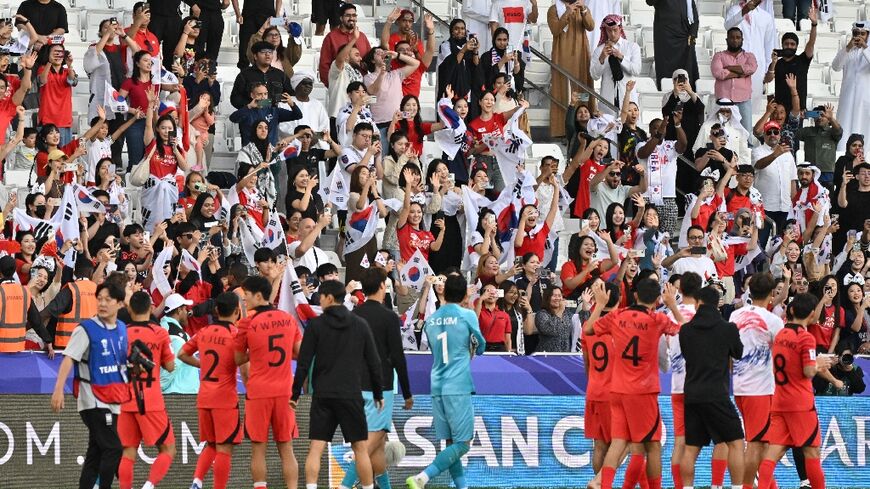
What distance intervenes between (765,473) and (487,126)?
8314 mm

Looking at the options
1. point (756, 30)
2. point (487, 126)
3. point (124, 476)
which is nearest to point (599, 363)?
point (124, 476)

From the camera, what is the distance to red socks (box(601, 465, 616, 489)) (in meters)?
14.5

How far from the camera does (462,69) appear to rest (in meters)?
22.7

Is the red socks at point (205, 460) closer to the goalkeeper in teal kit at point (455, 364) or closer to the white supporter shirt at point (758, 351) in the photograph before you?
the goalkeeper in teal kit at point (455, 364)

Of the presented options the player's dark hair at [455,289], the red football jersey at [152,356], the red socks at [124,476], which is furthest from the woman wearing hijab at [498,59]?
the red socks at [124,476]

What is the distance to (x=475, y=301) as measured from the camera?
18141 mm

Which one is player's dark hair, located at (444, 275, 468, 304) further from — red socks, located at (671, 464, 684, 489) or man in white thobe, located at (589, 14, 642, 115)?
man in white thobe, located at (589, 14, 642, 115)

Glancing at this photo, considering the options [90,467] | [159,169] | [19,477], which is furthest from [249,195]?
[90,467]

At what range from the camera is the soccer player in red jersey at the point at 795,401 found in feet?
48.2

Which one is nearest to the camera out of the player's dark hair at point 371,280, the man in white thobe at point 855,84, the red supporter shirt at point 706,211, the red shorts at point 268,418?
the red shorts at point 268,418

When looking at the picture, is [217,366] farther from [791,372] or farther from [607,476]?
[791,372]

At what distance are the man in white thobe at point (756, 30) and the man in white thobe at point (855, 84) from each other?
1.02 metres

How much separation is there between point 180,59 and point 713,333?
937 centimetres

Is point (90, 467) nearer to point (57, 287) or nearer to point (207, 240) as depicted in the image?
point (57, 287)
